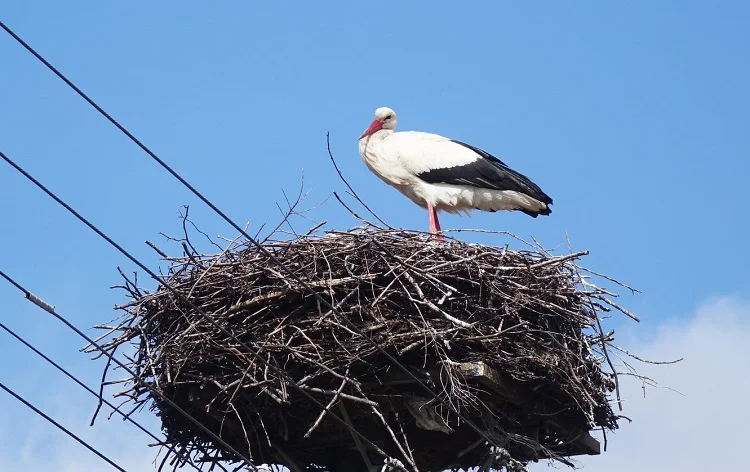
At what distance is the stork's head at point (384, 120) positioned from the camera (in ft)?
34.6

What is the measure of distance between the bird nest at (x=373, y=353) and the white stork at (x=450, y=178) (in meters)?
2.15

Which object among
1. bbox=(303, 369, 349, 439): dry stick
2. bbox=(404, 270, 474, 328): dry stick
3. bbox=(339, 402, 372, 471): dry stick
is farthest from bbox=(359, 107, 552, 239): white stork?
bbox=(303, 369, 349, 439): dry stick

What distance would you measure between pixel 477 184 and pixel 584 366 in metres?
2.68

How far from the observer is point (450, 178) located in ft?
32.1

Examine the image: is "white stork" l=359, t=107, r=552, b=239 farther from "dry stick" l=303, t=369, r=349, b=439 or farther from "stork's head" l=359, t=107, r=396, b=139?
"dry stick" l=303, t=369, r=349, b=439

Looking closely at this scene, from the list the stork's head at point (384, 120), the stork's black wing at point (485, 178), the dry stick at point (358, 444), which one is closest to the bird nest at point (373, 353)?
the dry stick at point (358, 444)

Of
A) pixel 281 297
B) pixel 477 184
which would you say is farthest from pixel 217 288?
pixel 477 184

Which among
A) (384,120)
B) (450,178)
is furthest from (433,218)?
(384,120)

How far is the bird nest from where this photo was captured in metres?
6.86

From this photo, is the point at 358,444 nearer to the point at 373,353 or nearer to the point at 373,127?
the point at 373,353

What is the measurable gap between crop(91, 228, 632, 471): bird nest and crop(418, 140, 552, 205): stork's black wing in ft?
7.00

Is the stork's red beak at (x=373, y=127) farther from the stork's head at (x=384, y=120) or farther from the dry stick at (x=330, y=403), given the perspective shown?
the dry stick at (x=330, y=403)

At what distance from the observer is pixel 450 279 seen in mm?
7289

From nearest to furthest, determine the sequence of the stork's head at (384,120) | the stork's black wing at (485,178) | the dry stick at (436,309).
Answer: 1. the dry stick at (436,309)
2. the stork's black wing at (485,178)
3. the stork's head at (384,120)
